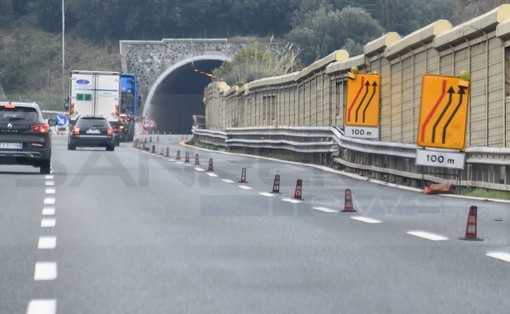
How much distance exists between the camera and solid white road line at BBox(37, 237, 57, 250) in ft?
41.7

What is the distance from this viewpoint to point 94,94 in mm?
62344

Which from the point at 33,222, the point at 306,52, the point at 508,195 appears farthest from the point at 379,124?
the point at 306,52

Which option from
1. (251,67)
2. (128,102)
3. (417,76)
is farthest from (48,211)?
(251,67)

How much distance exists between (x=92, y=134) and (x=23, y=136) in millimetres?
21000

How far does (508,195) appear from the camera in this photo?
2108 centimetres

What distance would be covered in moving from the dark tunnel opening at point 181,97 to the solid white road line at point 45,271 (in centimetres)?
9986

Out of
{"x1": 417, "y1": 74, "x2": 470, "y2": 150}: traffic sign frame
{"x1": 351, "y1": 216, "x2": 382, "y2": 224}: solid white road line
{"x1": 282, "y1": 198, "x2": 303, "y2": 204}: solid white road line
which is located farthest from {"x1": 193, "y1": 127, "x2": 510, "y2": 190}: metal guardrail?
{"x1": 351, "y1": 216, "x2": 382, "y2": 224}: solid white road line

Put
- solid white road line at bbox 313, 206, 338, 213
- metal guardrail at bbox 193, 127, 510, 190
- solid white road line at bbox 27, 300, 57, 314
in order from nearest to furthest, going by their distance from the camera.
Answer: solid white road line at bbox 27, 300, 57, 314
solid white road line at bbox 313, 206, 338, 213
metal guardrail at bbox 193, 127, 510, 190

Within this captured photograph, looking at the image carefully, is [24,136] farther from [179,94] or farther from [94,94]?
[179,94]

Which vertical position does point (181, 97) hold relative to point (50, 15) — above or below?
below

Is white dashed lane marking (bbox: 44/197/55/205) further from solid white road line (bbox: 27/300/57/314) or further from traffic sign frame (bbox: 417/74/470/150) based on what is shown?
solid white road line (bbox: 27/300/57/314)

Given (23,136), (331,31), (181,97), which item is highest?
(331,31)

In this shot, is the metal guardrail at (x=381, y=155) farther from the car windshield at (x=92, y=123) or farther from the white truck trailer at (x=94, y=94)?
the white truck trailer at (x=94, y=94)

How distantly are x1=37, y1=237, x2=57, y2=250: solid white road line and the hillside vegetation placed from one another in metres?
101
